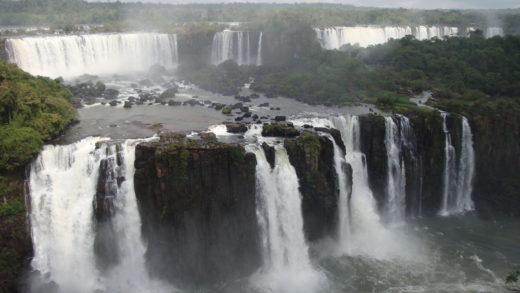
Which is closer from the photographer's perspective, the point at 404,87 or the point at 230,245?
the point at 230,245

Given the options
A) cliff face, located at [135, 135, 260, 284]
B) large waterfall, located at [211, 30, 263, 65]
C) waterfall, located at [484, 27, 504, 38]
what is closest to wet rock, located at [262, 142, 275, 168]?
cliff face, located at [135, 135, 260, 284]

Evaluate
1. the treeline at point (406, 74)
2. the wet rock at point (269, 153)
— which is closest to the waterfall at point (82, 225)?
the wet rock at point (269, 153)

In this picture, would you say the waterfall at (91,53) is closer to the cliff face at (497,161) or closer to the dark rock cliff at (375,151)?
the dark rock cliff at (375,151)

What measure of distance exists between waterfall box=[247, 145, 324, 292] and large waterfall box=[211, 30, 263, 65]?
29.6 m

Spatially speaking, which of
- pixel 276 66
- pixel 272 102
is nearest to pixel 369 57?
pixel 276 66

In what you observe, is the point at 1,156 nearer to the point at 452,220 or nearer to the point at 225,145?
the point at 225,145

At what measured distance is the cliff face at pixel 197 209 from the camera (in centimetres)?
2033

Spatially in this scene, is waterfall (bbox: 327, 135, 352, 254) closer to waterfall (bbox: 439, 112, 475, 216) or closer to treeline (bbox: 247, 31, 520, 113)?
waterfall (bbox: 439, 112, 475, 216)

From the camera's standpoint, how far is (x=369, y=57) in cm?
4953

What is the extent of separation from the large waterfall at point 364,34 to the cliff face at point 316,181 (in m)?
31.7

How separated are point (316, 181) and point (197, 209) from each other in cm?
633

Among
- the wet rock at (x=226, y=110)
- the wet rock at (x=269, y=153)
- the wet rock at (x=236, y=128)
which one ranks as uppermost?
the wet rock at (x=226, y=110)

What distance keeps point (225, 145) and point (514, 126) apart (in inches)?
805

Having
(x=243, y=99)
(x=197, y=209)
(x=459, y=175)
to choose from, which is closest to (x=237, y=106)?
(x=243, y=99)
